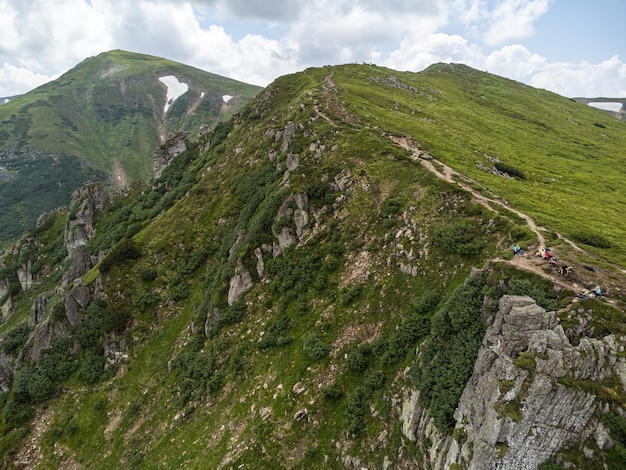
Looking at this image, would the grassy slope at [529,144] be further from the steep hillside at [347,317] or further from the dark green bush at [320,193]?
the dark green bush at [320,193]

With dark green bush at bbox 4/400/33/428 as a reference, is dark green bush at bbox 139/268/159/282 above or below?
above

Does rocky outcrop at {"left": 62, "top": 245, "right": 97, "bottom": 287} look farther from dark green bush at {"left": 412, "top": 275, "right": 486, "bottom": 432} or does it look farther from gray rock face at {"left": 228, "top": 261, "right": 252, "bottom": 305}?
dark green bush at {"left": 412, "top": 275, "right": 486, "bottom": 432}

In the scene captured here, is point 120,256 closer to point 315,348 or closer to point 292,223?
point 292,223

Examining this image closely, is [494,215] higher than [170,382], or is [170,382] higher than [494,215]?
[494,215]

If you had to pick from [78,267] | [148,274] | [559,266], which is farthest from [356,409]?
[78,267]

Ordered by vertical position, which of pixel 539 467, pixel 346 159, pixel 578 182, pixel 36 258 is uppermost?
pixel 346 159

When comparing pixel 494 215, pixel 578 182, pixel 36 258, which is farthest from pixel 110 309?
pixel 578 182

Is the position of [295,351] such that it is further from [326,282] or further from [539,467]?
[539,467]

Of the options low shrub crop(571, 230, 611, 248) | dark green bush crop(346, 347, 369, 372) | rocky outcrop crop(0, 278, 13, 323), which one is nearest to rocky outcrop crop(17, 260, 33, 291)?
rocky outcrop crop(0, 278, 13, 323)
